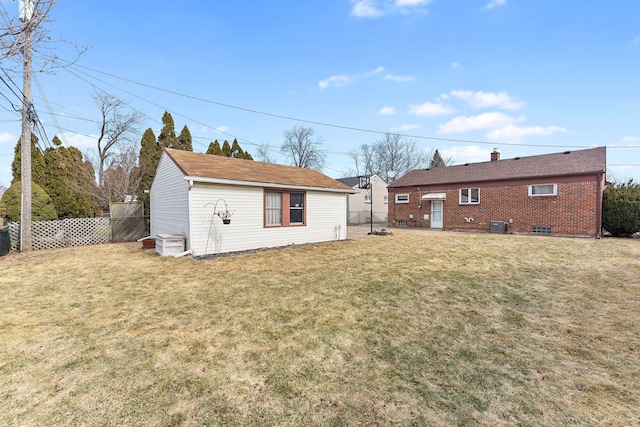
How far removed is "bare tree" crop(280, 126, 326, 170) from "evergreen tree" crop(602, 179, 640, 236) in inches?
1059

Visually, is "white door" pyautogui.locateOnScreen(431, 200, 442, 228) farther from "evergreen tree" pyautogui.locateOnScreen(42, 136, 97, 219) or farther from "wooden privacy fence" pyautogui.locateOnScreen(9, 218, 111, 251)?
"evergreen tree" pyautogui.locateOnScreen(42, 136, 97, 219)

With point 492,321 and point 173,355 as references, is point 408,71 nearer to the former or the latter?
point 492,321

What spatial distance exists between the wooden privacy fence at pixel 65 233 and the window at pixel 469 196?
60.7 feet

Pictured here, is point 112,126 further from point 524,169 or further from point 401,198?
point 524,169

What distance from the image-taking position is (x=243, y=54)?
1309 cm

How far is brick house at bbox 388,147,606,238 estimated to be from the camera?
→ 41.0ft

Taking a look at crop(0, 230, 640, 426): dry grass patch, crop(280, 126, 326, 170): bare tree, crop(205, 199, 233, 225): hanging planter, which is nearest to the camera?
crop(0, 230, 640, 426): dry grass patch

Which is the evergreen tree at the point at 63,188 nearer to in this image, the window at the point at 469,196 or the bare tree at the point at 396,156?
the window at the point at 469,196

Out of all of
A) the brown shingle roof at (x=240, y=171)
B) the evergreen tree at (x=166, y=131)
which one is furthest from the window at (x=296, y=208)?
the evergreen tree at (x=166, y=131)

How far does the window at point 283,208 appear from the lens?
9633 millimetres

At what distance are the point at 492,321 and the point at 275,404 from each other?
328 cm

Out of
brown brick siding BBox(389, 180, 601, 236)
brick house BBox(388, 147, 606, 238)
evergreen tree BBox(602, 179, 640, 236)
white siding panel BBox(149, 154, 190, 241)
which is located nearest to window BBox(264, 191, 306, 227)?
white siding panel BBox(149, 154, 190, 241)

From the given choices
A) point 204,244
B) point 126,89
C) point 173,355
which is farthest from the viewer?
point 126,89

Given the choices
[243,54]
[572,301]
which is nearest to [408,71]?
[243,54]
